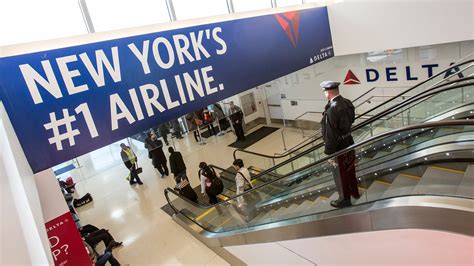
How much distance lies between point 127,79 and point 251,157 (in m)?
4.54

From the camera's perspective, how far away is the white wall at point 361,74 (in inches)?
272

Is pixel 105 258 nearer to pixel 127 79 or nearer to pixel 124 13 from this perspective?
pixel 127 79

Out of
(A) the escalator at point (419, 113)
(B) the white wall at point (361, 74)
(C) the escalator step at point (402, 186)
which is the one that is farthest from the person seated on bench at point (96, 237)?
(B) the white wall at point (361, 74)

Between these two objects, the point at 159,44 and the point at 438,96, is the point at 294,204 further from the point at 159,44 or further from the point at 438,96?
the point at 159,44

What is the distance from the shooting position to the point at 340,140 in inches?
134

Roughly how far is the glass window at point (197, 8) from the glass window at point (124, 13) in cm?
29

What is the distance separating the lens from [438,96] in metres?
3.87

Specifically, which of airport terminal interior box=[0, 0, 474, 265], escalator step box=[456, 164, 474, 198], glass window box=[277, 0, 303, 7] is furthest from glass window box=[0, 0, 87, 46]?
escalator step box=[456, 164, 474, 198]

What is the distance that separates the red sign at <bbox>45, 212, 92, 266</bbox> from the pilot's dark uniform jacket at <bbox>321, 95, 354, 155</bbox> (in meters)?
3.26

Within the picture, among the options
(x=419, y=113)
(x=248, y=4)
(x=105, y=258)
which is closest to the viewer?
(x=419, y=113)

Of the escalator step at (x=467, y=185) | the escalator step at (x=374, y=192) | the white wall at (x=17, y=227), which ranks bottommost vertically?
the escalator step at (x=374, y=192)

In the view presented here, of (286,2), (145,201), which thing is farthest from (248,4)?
(145,201)

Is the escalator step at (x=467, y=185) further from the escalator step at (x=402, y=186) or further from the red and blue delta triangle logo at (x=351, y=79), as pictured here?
the red and blue delta triangle logo at (x=351, y=79)

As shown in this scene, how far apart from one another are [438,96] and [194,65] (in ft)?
12.1
